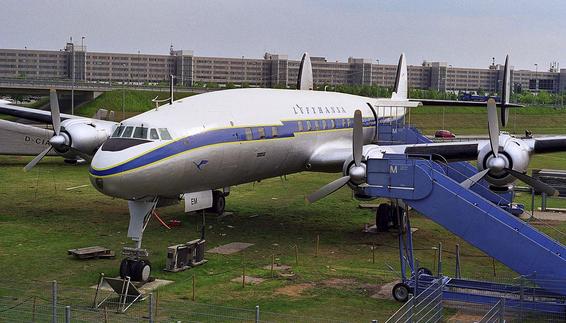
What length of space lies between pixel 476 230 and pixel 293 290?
15.4 ft

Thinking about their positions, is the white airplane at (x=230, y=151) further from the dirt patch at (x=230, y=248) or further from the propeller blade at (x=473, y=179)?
the dirt patch at (x=230, y=248)

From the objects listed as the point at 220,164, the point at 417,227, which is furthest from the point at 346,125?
the point at 220,164

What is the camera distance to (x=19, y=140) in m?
40.6

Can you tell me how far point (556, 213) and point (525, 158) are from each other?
499 inches

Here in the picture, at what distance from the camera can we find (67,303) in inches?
591

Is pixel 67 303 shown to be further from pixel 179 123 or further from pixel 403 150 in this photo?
pixel 403 150

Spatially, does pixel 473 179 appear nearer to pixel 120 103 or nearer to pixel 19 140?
pixel 19 140

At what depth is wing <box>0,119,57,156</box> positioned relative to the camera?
3874 centimetres

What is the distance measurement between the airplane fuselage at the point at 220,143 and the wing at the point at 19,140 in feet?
64.2

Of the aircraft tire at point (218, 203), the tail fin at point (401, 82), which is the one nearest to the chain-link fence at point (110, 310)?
the aircraft tire at point (218, 203)

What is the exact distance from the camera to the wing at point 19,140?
3874cm

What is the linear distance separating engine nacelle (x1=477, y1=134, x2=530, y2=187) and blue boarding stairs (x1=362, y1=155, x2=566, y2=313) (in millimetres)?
2751

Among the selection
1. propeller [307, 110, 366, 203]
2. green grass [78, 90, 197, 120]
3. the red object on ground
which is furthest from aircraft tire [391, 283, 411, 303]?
green grass [78, 90, 197, 120]

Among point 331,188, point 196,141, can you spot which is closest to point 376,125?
point 331,188
